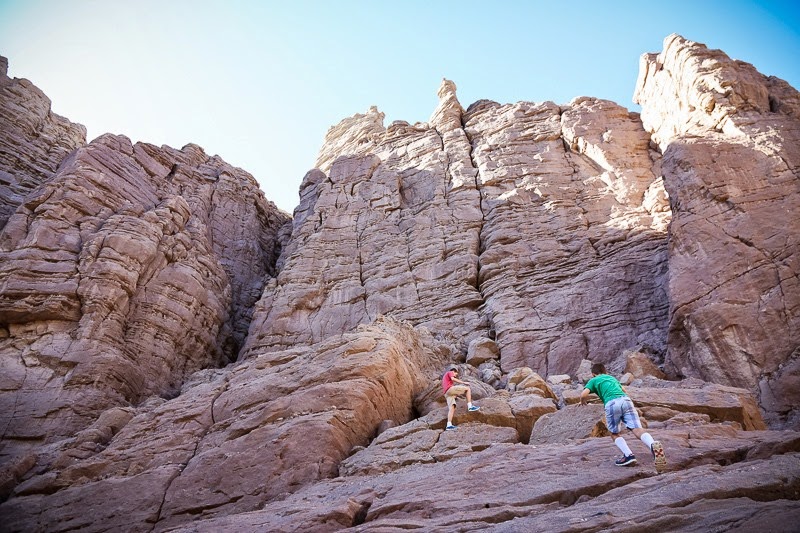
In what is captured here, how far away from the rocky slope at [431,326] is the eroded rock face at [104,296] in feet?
0.45

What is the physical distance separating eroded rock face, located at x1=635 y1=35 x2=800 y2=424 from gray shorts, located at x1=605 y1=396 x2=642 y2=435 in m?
9.66

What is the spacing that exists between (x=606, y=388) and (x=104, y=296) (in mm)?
23896

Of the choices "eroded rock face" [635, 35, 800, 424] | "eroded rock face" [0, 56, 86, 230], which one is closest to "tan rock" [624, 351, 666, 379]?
"eroded rock face" [635, 35, 800, 424]

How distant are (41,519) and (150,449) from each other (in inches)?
120

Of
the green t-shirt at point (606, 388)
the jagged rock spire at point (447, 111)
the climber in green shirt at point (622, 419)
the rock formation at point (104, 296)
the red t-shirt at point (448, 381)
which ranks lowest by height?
the climber in green shirt at point (622, 419)

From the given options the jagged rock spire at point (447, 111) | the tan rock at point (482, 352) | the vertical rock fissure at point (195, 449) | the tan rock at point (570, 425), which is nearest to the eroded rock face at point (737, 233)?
the tan rock at point (482, 352)

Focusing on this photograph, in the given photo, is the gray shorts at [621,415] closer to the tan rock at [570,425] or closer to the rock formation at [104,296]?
the tan rock at [570,425]

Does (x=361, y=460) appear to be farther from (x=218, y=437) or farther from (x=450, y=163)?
(x=450, y=163)

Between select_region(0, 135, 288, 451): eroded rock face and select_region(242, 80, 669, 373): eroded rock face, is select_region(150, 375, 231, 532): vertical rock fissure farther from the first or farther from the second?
select_region(242, 80, 669, 373): eroded rock face

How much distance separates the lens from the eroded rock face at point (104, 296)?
22.0 metres

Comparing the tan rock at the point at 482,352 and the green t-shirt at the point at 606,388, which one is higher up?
the tan rock at the point at 482,352

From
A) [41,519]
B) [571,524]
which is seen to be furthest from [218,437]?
[571,524]

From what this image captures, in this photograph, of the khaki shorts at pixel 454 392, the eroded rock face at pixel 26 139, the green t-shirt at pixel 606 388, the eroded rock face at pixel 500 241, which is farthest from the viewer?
the eroded rock face at pixel 26 139

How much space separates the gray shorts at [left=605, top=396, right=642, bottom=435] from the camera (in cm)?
981
